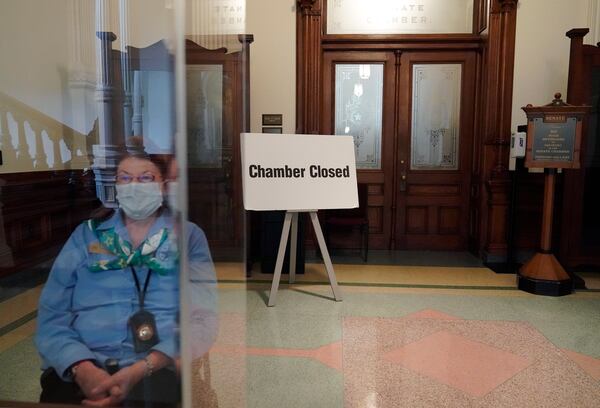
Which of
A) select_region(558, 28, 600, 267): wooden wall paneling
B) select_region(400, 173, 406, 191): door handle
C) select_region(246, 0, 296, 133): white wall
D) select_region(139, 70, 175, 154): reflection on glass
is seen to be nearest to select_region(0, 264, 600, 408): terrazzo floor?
select_region(139, 70, 175, 154): reflection on glass

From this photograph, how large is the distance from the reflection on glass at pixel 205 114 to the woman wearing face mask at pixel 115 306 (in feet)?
0.46

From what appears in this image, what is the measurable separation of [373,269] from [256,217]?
4.64 ft

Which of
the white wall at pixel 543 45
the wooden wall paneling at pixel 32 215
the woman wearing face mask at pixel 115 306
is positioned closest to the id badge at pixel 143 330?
the woman wearing face mask at pixel 115 306

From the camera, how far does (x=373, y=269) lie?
4516 mm

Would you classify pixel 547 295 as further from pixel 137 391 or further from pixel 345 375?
pixel 137 391

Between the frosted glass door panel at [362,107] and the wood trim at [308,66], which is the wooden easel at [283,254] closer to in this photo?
the wood trim at [308,66]

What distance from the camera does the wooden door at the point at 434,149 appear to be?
518cm

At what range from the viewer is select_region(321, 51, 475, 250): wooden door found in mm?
5176

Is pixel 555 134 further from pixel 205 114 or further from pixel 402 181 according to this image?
pixel 205 114

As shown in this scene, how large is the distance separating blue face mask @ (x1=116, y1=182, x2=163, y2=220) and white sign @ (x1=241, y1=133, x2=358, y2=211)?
6.55 feet

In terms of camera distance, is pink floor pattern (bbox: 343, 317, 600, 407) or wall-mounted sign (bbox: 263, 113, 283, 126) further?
wall-mounted sign (bbox: 263, 113, 283, 126)

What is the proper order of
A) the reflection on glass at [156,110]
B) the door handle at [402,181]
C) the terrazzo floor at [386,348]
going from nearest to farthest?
the reflection on glass at [156,110], the terrazzo floor at [386,348], the door handle at [402,181]

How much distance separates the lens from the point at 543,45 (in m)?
4.76

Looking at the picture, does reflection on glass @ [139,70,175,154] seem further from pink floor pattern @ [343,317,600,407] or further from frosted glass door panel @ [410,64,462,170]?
frosted glass door panel @ [410,64,462,170]
